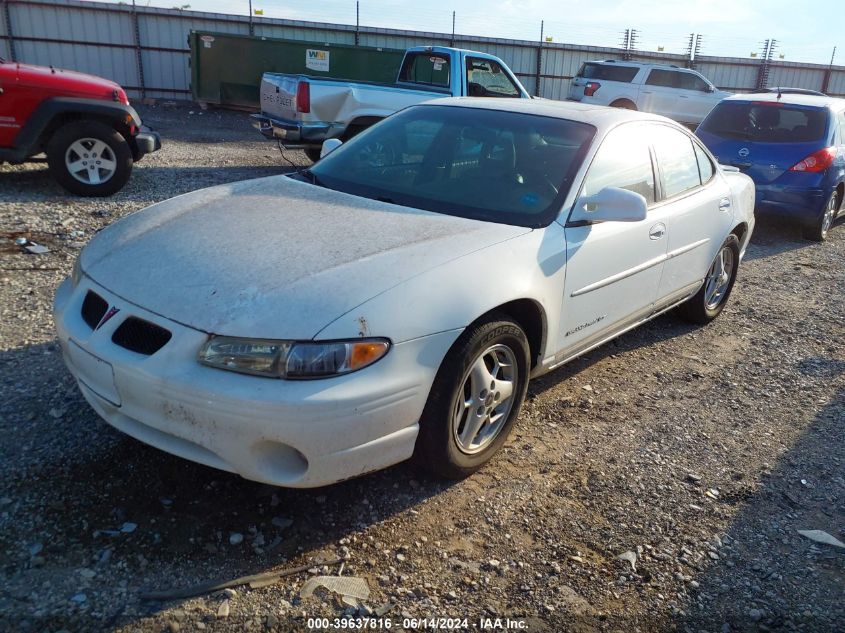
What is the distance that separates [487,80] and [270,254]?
348 inches

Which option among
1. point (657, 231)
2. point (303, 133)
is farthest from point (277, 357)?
point (303, 133)

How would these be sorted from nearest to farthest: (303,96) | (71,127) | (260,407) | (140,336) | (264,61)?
(260,407)
(140,336)
(71,127)
(303,96)
(264,61)

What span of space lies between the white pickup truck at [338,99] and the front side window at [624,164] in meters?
5.87

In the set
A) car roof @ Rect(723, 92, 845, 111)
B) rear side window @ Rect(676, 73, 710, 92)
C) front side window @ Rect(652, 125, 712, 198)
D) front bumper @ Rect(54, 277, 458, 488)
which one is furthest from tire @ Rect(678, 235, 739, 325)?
rear side window @ Rect(676, 73, 710, 92)

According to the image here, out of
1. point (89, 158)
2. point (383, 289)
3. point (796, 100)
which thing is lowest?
point (89, 158)

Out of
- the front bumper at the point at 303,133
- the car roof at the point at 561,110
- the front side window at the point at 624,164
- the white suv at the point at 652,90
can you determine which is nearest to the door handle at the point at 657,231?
the front side window at the point at 624,164

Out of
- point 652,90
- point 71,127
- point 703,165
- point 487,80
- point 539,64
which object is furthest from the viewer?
point 539,64

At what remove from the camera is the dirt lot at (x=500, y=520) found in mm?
2545

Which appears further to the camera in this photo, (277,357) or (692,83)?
(692,83)

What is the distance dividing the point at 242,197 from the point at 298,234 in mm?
756

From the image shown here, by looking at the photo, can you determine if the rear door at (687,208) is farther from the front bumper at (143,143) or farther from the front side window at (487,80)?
the front side window at (487,80)

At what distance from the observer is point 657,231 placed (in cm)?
429

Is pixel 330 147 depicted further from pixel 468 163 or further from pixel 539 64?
pixel 539 64

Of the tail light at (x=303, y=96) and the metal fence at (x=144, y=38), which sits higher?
the metal fence at (x=144, y=38)
